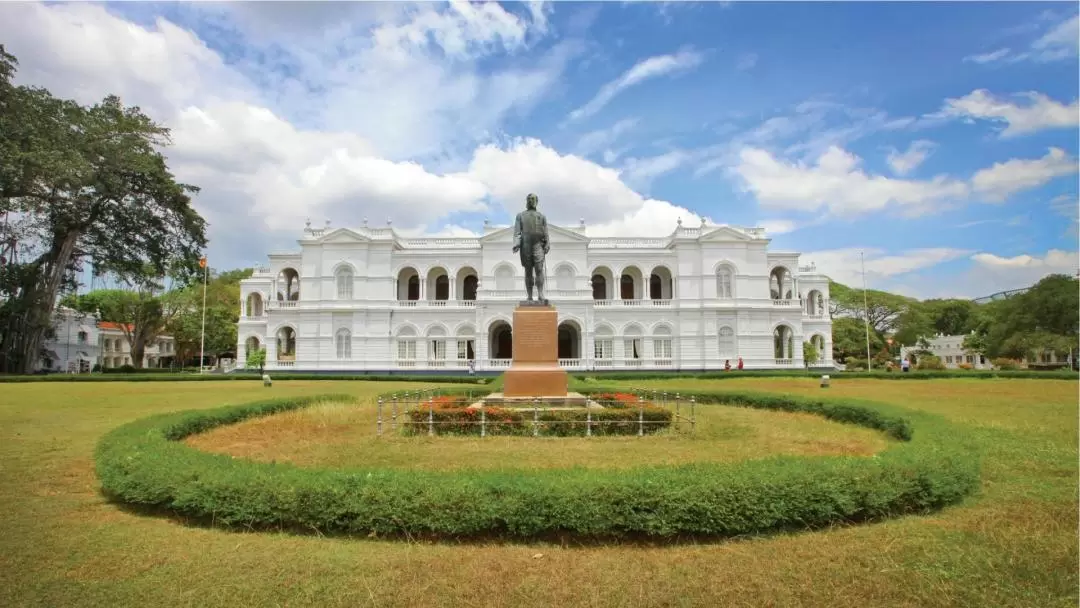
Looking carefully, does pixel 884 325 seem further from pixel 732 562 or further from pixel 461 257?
pixel 732 562

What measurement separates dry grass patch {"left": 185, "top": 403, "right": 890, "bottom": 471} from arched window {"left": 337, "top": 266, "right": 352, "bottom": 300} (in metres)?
31.5

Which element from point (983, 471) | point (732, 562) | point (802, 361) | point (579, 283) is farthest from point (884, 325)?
point (732, 562)

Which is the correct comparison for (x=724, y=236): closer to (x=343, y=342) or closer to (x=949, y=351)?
(x=343, y=342)

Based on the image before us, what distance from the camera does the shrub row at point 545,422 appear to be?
1134cm

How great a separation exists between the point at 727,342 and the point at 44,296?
4296 cm

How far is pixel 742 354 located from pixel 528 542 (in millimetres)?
39342

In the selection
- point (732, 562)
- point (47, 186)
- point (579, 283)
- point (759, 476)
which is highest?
point (47, 186)

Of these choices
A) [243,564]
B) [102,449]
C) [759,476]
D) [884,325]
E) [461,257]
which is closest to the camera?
[243,564]

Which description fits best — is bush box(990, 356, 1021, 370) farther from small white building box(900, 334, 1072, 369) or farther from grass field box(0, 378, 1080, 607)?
grass field box(0, 378, 1080, 607)

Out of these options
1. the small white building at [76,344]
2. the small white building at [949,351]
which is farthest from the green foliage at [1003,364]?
the small white building at [76,344]

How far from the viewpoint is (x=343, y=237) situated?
1724 inches

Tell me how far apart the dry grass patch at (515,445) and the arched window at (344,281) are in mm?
31455

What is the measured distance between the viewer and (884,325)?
211ft

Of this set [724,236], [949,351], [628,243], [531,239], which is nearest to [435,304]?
[628,243]
